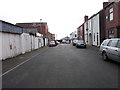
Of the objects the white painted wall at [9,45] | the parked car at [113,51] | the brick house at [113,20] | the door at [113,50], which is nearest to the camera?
the parked car at [113,51]

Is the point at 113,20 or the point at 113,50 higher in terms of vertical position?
the point at 113,20

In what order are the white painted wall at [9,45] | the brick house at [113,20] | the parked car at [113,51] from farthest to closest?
the brick house at [113,20]
the white painted wall at [9,45]
the parked car at [113,51]

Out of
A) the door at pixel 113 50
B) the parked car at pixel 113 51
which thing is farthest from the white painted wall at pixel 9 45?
the door at pixel 113 50

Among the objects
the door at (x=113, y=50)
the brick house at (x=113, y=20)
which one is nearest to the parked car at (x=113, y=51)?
the door at (x=113, y=50)

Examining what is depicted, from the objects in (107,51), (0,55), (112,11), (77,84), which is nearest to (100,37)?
(112,11)

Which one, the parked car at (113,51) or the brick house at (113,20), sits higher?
the brick house at (113,20)

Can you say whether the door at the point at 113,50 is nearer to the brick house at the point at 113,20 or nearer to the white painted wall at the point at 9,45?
the white painted wall at the point at 9,45

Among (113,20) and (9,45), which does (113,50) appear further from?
(113,20)

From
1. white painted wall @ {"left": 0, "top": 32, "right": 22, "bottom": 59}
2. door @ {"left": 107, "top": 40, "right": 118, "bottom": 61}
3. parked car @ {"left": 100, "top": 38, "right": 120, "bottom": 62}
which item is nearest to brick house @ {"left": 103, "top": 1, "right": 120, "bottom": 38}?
parked car @ {"left": 100, "top": 38, "right": 120, "bottom": 62}

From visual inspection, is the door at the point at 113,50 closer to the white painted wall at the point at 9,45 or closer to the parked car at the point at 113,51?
the parked car at the point at 113,51

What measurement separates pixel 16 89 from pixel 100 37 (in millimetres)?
22157

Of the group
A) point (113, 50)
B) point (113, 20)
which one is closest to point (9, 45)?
point (113, 50)

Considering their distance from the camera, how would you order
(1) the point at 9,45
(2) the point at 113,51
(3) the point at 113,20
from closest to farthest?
(2) the point at 113,51
(1) the point at 9,45
(3) the point at 113,20

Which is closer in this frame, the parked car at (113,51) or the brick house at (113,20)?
the parked car at (113,51)
